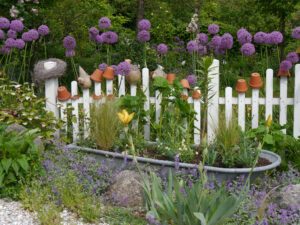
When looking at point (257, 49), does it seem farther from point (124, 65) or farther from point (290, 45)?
point (124, 65)

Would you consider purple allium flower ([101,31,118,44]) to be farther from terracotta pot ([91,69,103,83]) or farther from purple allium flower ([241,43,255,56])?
purple allium flower ([241,43,255,56])

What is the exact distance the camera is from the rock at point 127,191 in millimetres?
3533

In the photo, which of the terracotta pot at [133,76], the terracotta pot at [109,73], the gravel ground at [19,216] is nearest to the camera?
the gravel ground at [19,216]

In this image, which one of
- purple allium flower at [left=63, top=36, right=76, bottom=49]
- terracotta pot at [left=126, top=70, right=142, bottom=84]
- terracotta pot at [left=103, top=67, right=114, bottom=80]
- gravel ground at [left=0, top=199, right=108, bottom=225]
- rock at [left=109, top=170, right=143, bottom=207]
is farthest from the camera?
purple allium flower at [left=63, top=36, right=76, bottom=49]

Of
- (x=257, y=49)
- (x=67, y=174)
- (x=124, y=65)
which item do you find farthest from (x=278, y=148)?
(x=257, y=49)

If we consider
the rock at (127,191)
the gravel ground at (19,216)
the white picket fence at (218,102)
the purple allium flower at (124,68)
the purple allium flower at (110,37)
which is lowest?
the gravel ground at (19,216)

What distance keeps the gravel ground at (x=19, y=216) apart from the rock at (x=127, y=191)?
1.42ft

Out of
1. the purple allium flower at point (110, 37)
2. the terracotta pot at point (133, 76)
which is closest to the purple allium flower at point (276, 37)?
the terracotta pot at point (133, 76)

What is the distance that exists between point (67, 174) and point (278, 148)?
224 centimetres

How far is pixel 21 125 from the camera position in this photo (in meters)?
4.36

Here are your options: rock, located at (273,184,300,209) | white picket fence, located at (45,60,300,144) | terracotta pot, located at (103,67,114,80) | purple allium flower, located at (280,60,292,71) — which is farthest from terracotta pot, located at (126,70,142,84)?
rock, located at (273,184,300,209)

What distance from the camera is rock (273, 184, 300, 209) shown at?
10.4ft

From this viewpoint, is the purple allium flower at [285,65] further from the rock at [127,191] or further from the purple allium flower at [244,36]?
the rock at [127,191]

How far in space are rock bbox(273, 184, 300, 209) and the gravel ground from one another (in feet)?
5.25
